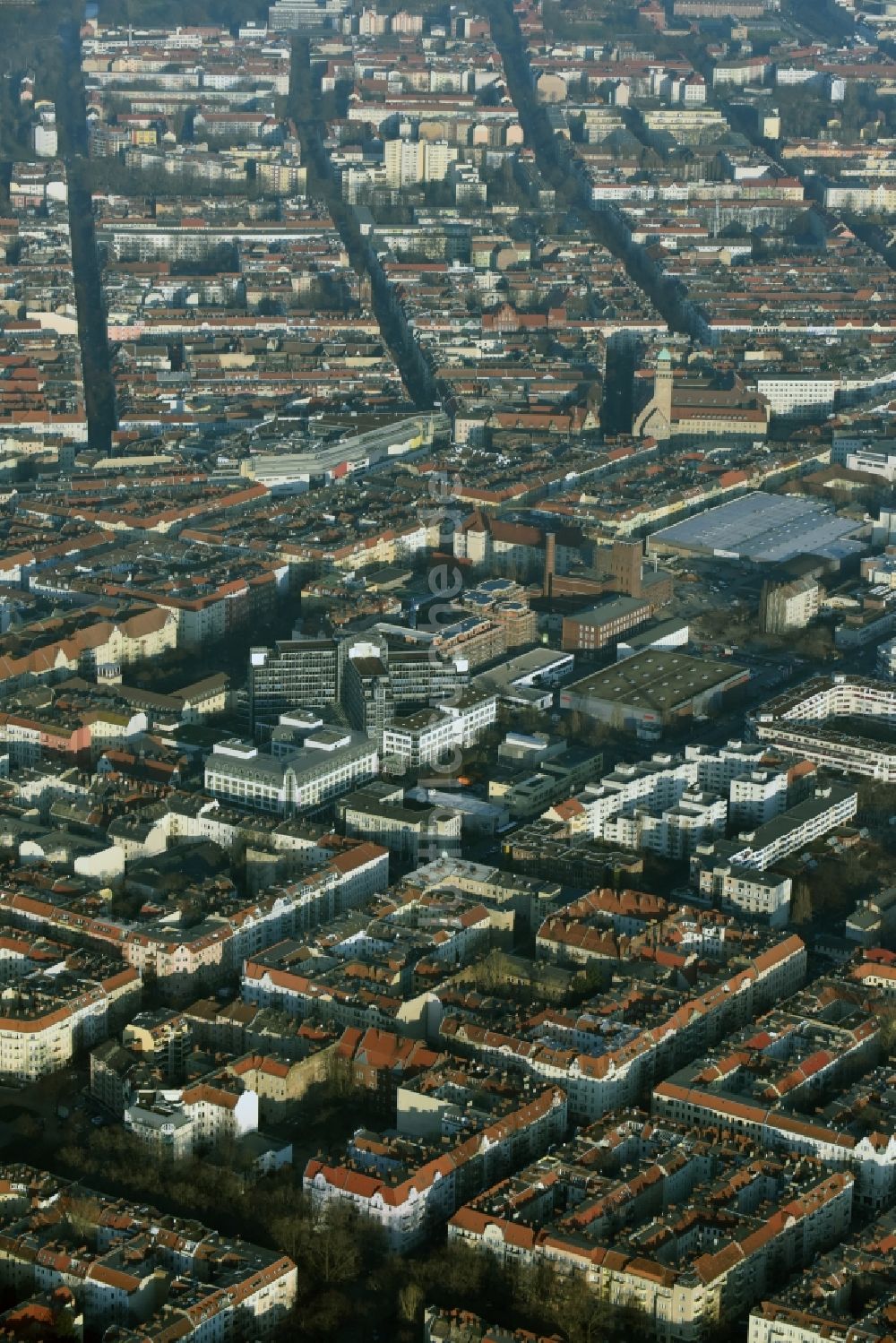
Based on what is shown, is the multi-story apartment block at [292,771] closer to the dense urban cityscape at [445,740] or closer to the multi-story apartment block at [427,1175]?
the dense urban cityscape at [445,740]

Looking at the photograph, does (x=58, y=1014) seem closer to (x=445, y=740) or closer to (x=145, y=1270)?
(x=145, y=1270)

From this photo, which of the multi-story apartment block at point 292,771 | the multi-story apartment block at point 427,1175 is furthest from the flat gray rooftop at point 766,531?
the multi-story apartment block at point 427,1175

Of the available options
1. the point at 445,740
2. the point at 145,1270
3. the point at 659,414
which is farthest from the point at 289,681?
the point at 659,414

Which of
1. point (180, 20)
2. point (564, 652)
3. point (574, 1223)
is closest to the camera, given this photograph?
point (574, 1223)

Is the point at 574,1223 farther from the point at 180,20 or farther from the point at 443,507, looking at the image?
the point at 180,20

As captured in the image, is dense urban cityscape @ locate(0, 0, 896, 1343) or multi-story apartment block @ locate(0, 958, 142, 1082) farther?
multi-story apartment block @ locate(0, 958, 142, 1082)

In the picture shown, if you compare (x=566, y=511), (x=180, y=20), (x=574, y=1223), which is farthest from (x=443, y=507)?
(x=180, y=20)

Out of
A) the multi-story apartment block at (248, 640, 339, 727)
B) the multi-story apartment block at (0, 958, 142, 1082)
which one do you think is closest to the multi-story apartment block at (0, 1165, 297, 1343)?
the multi-story apartment block at (0, 958, 142, 1082)

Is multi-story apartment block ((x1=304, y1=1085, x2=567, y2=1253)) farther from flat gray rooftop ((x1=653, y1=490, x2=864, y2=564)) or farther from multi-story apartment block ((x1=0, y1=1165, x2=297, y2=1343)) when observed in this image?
flat gray rooftop ((x1=653, y1=490, x2=864, y2=564))
